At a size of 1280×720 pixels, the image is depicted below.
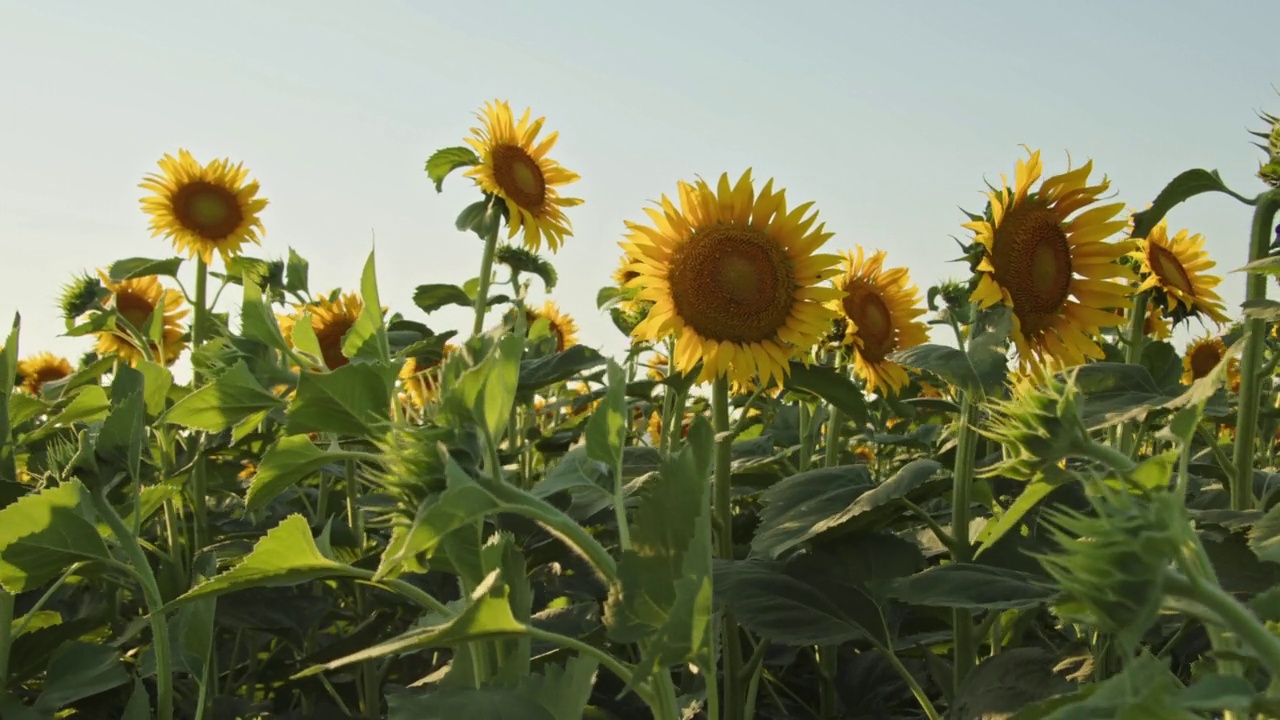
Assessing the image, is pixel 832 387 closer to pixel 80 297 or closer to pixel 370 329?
pixel 370 329

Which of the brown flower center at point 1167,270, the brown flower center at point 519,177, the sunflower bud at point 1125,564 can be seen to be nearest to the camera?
the sunflower bud at point 1125,564

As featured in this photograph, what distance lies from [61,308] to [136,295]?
19.0 inches

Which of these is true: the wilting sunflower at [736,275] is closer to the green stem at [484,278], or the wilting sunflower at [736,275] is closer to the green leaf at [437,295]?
the green stem at [484,278]

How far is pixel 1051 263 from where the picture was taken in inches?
84.7

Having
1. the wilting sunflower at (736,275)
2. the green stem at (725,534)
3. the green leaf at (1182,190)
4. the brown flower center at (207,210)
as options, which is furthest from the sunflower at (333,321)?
the green leaf at (1182,190)

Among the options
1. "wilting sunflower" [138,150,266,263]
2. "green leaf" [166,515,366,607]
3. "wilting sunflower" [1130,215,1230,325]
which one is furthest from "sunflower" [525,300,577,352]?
"green leaf" [166,515,366,607]

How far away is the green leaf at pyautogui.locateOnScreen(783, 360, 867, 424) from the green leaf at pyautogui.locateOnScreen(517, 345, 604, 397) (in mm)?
427

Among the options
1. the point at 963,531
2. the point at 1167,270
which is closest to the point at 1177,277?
the point at 1167,270

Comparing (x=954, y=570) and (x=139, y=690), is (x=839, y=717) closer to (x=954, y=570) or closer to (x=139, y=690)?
(x=954, y=570)

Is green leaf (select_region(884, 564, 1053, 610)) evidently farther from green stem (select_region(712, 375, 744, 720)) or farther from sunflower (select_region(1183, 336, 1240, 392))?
sunflower (select_region(1183, 336, 1240, 392))

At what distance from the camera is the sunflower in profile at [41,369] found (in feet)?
23.3

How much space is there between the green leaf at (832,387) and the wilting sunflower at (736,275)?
10cm

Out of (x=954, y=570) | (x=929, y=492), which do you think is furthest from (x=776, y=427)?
(x=954, y=570)

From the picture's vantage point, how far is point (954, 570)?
1372 millimetres
